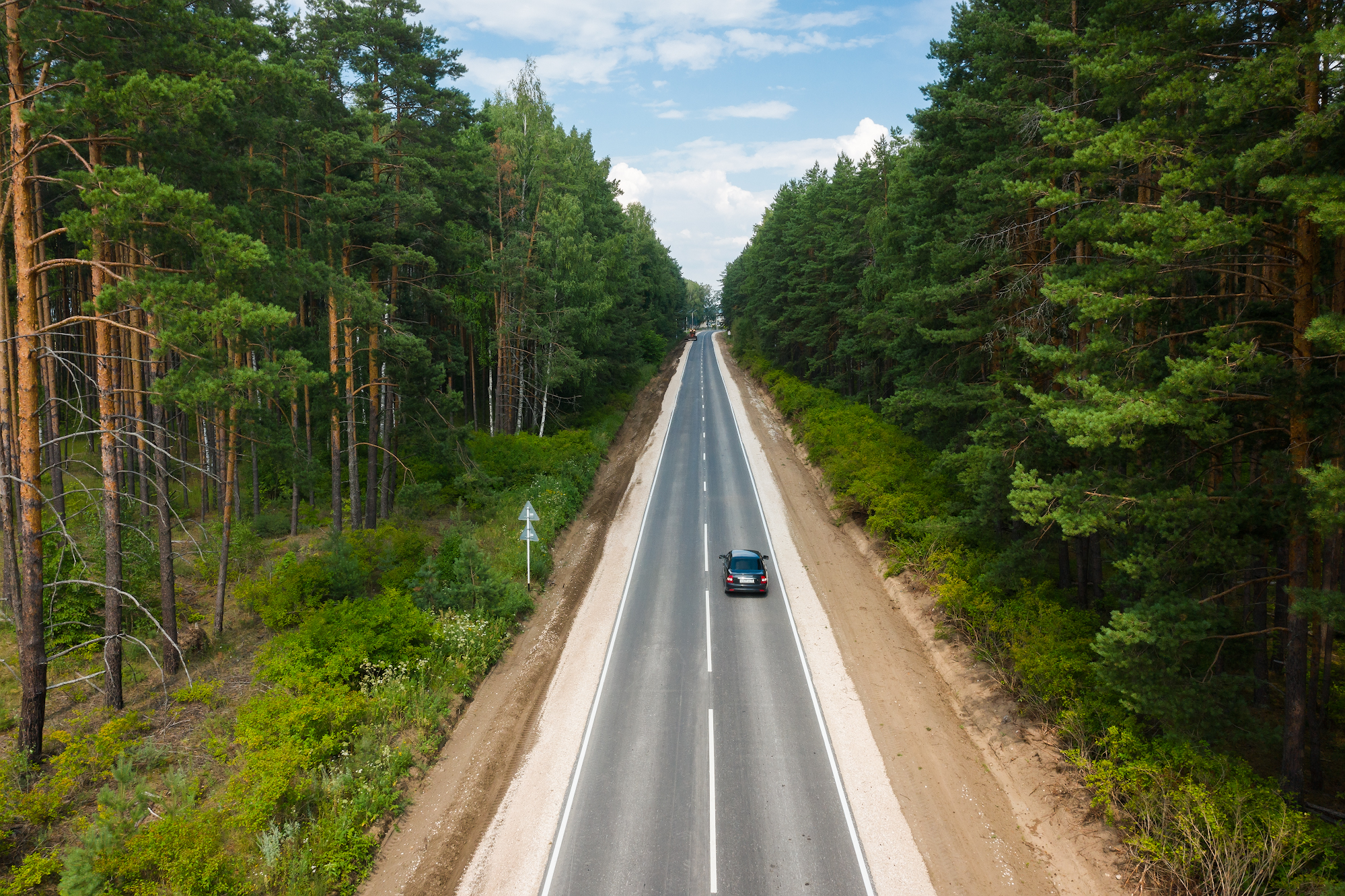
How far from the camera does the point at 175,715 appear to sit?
11.8m

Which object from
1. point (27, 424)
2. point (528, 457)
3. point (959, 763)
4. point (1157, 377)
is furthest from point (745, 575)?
point (27, 424)

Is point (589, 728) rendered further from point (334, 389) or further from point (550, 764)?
point (334, 389)

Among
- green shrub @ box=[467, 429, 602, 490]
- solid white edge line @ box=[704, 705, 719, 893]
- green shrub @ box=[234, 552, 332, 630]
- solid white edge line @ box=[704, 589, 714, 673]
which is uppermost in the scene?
green shrub @ box=[467, 429, 602, 490]

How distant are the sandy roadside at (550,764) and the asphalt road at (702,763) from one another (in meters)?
0.24

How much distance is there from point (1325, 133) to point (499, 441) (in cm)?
2518

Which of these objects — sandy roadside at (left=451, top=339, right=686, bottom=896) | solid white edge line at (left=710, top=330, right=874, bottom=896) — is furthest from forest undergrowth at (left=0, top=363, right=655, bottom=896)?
solid white edge line at (left=710, top=330, right=874, bottom=896)

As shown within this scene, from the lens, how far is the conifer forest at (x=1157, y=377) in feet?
27.0

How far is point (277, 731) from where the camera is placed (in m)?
10.2

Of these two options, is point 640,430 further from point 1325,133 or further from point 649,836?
point 1325,133

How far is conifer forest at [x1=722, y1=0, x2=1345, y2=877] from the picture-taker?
823 centimetres

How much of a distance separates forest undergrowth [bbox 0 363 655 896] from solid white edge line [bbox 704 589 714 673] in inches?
189

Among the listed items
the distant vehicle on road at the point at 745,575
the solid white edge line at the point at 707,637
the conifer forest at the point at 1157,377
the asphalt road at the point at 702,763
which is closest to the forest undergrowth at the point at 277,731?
the asphalt road at the point at 702,763

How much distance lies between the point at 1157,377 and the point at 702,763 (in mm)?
9424

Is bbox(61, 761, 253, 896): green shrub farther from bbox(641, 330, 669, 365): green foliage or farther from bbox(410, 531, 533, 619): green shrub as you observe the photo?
bbox(641, 330, 669, 365): green foliage
